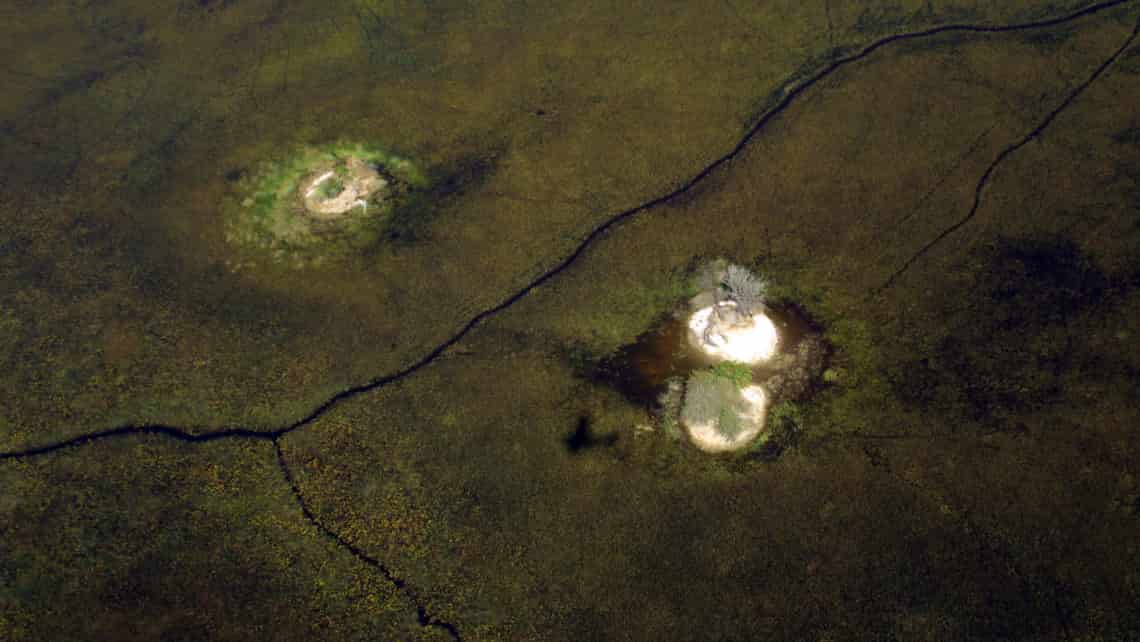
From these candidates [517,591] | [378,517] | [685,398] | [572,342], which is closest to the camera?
[517,591]

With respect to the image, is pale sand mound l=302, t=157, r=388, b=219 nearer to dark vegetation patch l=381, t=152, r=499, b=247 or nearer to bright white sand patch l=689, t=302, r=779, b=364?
dark vegetation patch l=381, t=152, r=499, b=247

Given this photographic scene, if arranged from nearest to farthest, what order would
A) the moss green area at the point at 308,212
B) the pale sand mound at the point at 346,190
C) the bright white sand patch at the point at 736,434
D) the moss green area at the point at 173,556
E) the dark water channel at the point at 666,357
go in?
the moss green area at the point at 173,556, the bright white sand patch at the point at 736,434, the dark water channel at the point at 666,357, the moss green area at the point at 308,212, the pale sand mound at the point at 346,190

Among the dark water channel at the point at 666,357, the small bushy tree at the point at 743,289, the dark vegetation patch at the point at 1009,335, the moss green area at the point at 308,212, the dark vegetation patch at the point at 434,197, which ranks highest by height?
the dark vegetation patch at the point at 1009,335

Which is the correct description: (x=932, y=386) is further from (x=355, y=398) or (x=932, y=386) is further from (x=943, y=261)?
(x=355, y=398)

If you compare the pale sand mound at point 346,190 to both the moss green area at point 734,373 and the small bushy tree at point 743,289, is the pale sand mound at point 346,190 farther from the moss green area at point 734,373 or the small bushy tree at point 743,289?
the moss green area at point 734,373

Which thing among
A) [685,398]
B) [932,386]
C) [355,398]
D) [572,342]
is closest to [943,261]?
[932,386]

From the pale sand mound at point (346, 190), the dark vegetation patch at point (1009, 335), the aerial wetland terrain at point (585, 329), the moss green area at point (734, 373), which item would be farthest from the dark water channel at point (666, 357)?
the pale sand mound at point (346, 190)

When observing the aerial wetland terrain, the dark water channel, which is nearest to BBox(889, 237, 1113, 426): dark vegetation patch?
the aerial wetland terrain
